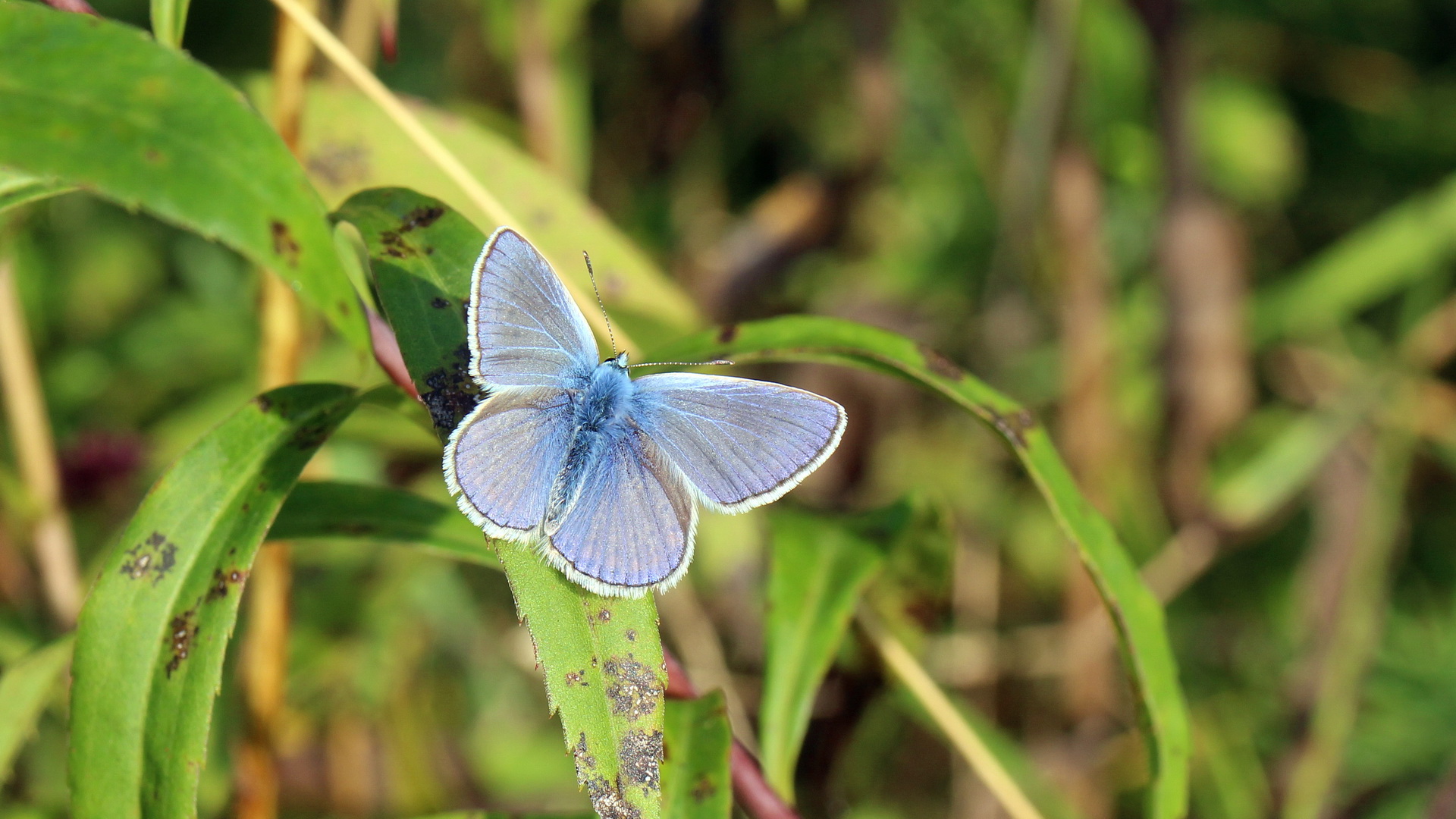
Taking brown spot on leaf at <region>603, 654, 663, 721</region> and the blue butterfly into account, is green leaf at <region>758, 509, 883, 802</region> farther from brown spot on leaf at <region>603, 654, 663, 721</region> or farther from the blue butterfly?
brown spot on leaf at <region>603, 654, 663, 721</region>

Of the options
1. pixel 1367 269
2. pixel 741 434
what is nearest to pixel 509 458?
pixel 741 434

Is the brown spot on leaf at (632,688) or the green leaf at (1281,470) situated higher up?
the brown spot on leaf at (632,688)

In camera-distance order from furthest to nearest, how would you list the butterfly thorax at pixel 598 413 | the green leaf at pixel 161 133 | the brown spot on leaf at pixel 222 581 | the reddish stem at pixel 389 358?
the butterfly thorax at pixel 598 413 → the reddish stem at pixel 389 358 → the brown spot on leaf at pixel 222 581 → the green leaf at pixel 161 133

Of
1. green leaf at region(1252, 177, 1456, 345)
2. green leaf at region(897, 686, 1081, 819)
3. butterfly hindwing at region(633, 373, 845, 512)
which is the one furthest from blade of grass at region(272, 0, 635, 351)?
green leaf at region(1252, 177, 1456, 345)

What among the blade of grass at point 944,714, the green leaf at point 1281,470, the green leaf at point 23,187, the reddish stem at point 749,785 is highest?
the green leaf at point 23,187

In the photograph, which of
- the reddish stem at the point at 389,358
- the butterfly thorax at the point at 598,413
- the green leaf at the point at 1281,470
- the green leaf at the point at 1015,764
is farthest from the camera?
the green leaf at the point at 1281,470

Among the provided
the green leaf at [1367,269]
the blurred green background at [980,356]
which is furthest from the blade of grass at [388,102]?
the green leaf at [1367,269]

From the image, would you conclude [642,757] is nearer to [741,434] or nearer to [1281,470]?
[741,434]

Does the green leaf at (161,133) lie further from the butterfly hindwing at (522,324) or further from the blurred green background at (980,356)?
the blurred green background at (980,356)
